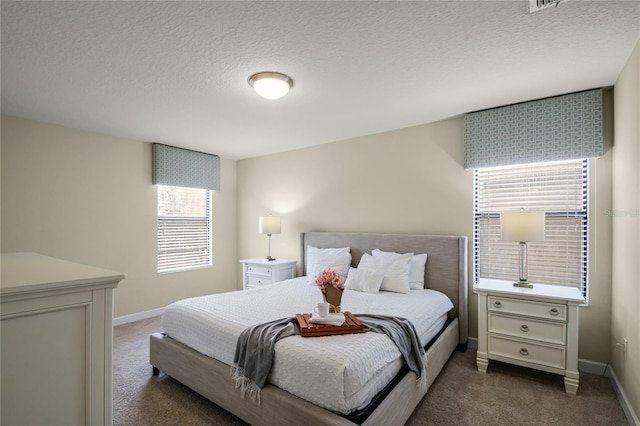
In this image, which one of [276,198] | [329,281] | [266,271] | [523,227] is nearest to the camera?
[329,281]

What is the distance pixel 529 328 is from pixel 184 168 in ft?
15.1

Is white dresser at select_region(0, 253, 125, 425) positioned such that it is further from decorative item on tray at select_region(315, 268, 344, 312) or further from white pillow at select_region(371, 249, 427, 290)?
white pillow at select_region(371, 249, 427, 290)

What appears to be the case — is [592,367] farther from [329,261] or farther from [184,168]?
[184,168]

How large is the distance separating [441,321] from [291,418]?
1.74m

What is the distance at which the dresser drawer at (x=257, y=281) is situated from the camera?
4.35m

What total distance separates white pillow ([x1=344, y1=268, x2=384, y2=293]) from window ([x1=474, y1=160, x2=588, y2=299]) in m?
1.09

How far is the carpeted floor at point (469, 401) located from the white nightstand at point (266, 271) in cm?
177

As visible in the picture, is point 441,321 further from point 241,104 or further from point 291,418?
point 241,104

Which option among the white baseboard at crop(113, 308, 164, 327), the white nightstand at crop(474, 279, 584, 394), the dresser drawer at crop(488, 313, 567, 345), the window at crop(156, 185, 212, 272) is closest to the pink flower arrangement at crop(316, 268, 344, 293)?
the white nightstand at crop(474, 279, 584, 394)

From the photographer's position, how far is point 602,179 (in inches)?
105

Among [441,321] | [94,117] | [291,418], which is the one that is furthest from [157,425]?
[94,117]

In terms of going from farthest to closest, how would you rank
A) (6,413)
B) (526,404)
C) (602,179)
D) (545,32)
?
(602,179) < (526,404) < (545,32) < (6,413)

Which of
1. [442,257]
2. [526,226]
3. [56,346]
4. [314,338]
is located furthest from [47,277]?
[442,257]

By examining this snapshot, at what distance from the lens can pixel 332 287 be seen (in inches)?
83.1
